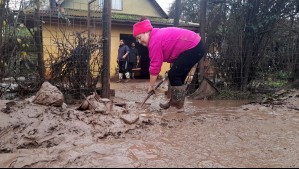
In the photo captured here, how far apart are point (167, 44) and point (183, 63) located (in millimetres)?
387

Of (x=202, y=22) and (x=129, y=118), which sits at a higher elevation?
(x=202, y=22)

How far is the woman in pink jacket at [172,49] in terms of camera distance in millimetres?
4562

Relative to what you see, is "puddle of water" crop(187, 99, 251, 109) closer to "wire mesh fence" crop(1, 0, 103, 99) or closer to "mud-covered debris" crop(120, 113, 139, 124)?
"wire mesh fence" crop(1, 0, 103, 99)

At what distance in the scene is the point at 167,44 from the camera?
4629 mm

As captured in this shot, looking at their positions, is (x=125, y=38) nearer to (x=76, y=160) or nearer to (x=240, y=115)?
(x=240, y=115)

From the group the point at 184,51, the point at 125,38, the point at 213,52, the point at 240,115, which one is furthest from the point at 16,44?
the point at 125,38

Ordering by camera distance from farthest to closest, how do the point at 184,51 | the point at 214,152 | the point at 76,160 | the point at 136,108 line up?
the point at 136,108
the point at 184,51
the point at 214,152
the point at 76,160

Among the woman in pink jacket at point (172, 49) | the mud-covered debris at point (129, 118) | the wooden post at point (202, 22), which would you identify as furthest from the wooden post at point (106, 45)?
the wooden post at point (202, 22)

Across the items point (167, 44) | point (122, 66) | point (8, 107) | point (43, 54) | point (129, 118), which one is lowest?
point (129, 118)

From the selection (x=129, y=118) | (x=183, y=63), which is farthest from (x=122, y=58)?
(x=129, y=118)

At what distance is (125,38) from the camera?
15.6 metres

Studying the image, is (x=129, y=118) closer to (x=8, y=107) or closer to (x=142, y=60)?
(x=8, y=107)

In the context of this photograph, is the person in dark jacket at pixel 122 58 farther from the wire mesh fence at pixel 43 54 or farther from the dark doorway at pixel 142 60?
the wire mesh fence at pixel 43 54

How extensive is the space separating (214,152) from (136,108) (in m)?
2.30
